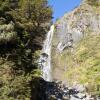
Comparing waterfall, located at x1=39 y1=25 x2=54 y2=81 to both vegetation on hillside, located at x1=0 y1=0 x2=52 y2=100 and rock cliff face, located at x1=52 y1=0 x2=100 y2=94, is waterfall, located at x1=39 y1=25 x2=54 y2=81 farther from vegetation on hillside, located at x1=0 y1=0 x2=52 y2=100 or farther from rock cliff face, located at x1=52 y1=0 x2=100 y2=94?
vegetation on hillside, located at x1=0 y1=0 x2=52 y2=100

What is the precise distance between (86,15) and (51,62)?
4590 millimetres

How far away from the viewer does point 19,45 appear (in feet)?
63.9

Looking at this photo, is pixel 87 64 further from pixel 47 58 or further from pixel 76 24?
pixel 76 24

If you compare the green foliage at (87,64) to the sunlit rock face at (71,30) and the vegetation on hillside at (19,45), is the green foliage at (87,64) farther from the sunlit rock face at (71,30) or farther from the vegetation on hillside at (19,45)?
the vegetation on hillside at (19,45)

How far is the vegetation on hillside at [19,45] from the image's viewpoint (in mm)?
17391

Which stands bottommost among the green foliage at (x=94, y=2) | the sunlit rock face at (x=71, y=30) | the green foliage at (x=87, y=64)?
the green foliage at (x=87, y=64)

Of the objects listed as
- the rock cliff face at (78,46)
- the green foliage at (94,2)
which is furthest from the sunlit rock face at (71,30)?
the green foliage at (94,2)

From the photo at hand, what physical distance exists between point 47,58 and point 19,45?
664cm

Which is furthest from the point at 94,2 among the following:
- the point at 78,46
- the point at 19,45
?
the point at 19,45

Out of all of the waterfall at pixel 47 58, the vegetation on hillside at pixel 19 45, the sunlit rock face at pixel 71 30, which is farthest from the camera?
the sunlit rock face at pixel 71 30

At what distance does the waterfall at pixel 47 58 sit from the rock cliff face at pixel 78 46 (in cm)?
34

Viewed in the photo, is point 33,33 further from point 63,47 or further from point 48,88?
point 63,47

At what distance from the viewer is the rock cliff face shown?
2238cm

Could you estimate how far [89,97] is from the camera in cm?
2025
